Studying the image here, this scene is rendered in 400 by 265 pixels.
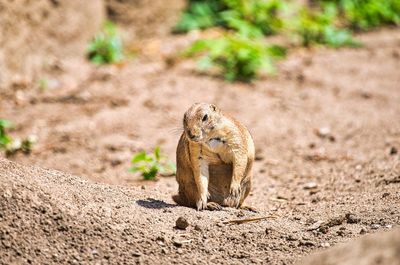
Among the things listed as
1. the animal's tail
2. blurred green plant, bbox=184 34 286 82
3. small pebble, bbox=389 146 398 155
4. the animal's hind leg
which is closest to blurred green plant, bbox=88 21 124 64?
blurred green plant, bbox=184 34 286 82

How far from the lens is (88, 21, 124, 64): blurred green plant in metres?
9.36

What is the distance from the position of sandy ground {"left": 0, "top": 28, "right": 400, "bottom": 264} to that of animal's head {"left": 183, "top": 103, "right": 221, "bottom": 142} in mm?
377

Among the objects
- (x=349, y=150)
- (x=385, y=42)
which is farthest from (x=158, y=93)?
(x=385, y=42)

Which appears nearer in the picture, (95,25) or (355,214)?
(355,214)

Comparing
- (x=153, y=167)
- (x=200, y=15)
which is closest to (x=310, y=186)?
(x=153, y=167)

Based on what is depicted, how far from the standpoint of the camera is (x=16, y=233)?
3807 millimetres

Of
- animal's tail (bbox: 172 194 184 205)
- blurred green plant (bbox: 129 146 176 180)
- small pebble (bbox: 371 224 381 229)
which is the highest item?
small pebble (bbox: 371 224 381 229)

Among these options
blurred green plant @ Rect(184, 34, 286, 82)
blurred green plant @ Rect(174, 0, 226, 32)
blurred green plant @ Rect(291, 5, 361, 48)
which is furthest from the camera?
blurred green plant @ Rect(174, 0, 226, 32)

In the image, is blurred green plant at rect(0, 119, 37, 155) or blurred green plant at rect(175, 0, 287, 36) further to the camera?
blurred green plant at rect(175, 0, 287, 36)

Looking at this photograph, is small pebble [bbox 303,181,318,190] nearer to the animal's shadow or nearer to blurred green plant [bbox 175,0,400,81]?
the animal's shadow

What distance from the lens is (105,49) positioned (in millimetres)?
9422

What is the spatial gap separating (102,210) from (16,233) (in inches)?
20.4

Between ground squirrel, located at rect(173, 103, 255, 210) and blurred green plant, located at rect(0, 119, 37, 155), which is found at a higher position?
ground squirrel, located at rect(173, 103, 255, 210)

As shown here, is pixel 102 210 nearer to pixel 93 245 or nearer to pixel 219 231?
pixel 93 245
